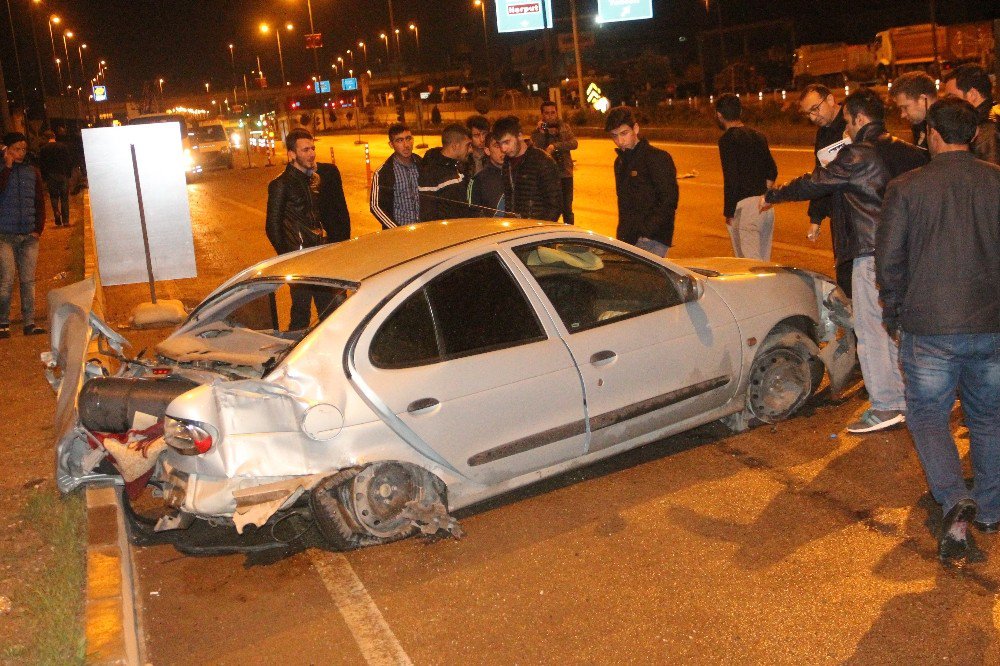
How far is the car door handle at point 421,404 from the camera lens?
5316 mm

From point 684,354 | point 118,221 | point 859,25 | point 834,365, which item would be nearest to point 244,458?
point 684,354

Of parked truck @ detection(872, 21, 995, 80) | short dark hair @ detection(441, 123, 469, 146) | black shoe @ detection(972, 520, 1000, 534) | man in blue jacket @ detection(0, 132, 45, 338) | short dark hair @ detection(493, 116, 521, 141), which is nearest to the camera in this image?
black shoe @ detection(972, 520, 1000, 534)

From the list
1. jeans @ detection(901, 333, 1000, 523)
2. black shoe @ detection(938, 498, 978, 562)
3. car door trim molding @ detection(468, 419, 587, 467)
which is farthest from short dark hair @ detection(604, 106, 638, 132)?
black shoe @ detection(938, 498, 978, 562)

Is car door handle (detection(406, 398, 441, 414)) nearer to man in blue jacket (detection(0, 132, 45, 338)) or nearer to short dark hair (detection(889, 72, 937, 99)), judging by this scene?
short dark hair (detection(889, 72, 937, 99))

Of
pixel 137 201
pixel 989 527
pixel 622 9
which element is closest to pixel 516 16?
pixel 622 9

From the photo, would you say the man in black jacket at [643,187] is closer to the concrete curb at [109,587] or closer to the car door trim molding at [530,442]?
the car door trim molding at [530,442]

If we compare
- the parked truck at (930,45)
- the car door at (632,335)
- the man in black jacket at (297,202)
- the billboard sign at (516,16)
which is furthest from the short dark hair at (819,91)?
the parked truck at (930,45)

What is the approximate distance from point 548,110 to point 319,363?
9403 millimetres

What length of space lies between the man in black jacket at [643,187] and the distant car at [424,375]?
1485 mm

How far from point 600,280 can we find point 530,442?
1069mm

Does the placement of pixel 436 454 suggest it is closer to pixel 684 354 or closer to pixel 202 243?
pixel 684 354

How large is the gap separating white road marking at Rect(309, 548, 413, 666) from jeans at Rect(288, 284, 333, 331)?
1.19m

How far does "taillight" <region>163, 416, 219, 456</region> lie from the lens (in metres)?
5.09

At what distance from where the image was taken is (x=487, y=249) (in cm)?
580
